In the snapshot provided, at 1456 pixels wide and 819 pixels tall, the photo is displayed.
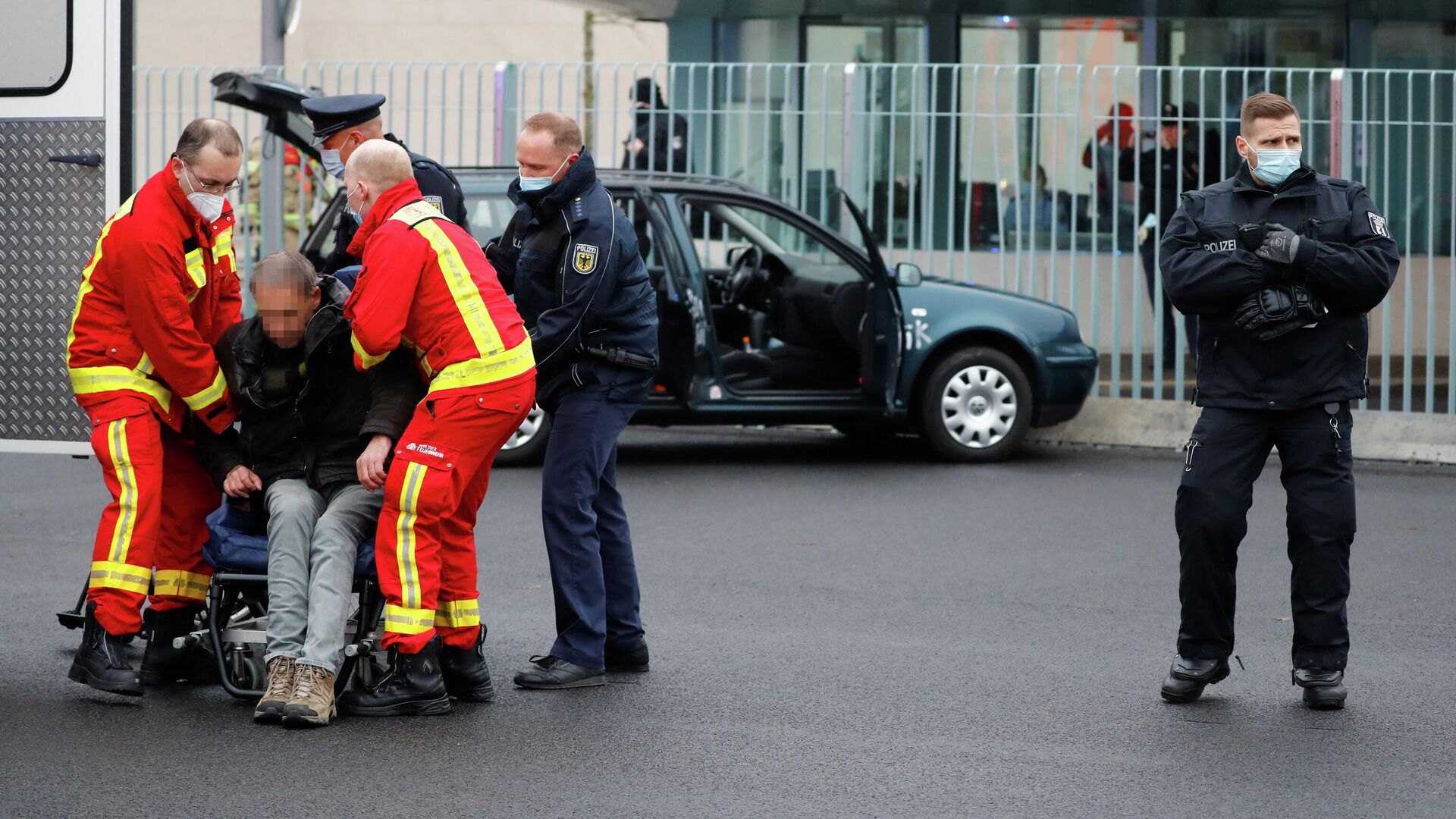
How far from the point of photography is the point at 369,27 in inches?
1091

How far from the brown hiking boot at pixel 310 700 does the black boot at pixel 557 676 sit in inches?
27.4

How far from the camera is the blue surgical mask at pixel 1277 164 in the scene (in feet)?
17.7

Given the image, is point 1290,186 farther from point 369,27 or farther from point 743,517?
point 369,27

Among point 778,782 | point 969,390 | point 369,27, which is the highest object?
point 369,27

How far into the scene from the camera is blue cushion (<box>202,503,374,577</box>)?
536 cm

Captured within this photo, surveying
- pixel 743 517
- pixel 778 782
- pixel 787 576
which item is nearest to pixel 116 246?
pixel 778 782

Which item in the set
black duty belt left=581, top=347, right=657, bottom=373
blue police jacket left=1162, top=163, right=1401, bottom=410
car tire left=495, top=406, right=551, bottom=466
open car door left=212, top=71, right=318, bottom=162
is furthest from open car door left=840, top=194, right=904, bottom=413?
blue police jacket left=1162, top=163, right=1401, bottom=410

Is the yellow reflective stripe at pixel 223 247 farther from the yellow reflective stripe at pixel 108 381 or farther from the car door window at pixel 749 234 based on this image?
the car door window at pixel 749 234

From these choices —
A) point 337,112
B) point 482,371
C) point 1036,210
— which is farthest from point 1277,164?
point 1036,210

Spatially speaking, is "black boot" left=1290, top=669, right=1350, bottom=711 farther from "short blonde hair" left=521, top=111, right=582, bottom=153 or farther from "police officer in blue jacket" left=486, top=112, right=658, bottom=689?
"short blonde hair" left=521, top=111, right=582, bottom=153

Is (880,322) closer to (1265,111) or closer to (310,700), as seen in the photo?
(1265,111)

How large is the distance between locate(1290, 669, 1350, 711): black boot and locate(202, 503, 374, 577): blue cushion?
275 cm

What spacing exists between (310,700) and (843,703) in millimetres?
1559

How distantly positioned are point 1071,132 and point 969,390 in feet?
10.1
